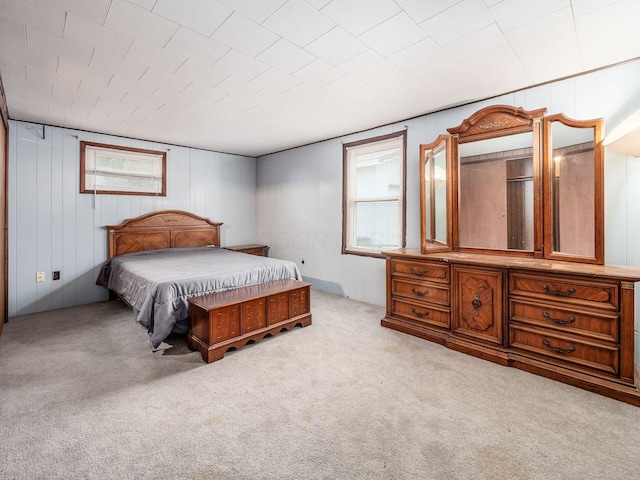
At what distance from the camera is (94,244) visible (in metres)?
4.31

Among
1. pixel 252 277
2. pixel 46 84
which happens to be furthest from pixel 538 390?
pixel 46 84

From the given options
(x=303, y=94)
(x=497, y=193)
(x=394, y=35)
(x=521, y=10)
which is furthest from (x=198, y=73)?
(x=497, y=193)

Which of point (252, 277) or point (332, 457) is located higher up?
point (252, 277)

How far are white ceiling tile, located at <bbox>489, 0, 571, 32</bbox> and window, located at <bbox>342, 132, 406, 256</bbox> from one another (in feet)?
6.32

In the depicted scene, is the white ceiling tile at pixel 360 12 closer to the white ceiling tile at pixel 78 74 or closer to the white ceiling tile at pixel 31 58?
the white ceiling tile at pixel 78 74

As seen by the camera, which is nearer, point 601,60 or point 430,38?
point 430,38

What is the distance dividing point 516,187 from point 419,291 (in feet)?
4.25

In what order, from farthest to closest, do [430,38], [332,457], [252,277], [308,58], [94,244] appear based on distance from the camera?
[94,244]
[252,277]
[308,58]
[430,38]
[332,457]

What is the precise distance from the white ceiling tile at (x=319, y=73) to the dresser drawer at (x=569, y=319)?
7.64 feet

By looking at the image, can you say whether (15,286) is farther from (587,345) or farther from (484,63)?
(587,345)

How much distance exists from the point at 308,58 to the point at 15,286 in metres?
4.26

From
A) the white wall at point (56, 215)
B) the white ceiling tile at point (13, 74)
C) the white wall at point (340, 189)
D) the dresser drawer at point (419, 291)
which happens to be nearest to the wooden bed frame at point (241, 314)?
the white wall at point (56, 215)

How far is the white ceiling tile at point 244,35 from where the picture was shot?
1.92 m

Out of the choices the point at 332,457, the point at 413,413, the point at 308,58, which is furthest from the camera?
the point at 308,58
